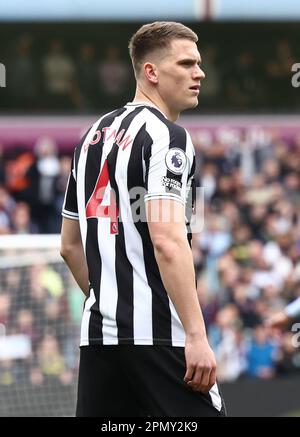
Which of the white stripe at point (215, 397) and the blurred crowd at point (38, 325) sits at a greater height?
the blurred crowd at point (38, 325)

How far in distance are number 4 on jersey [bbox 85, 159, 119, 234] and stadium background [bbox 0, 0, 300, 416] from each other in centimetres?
334

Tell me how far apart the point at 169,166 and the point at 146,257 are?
32 centimetres

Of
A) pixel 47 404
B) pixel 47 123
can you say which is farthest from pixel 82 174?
pixel 47 123

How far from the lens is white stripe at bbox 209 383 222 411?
3848 millimetres

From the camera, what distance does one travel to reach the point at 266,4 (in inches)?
711

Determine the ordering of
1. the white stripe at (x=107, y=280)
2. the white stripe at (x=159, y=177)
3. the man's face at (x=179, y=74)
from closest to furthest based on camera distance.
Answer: the white stripe at (x=159, y=177) → the white stripe at (x=107, y=280) → the man's face at (x=179, y=74)

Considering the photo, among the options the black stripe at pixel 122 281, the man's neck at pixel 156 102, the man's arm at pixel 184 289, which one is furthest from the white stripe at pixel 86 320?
the man's neck at pixel 156 102

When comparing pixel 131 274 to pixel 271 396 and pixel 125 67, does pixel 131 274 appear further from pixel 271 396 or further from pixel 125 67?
pixel 125 67

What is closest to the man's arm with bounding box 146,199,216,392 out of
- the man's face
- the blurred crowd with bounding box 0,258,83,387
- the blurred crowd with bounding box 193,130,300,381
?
the man's face

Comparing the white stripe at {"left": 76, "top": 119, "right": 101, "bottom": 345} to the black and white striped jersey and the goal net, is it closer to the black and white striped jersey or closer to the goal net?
the black and white striped jersey

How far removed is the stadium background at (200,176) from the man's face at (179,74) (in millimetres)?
3424

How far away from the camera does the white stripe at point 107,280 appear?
3.91 metres

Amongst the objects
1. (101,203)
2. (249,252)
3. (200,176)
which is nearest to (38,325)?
(101,203)

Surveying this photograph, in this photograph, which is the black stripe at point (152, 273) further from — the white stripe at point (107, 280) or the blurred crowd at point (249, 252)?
the blurred crowd at point (249, 252)
